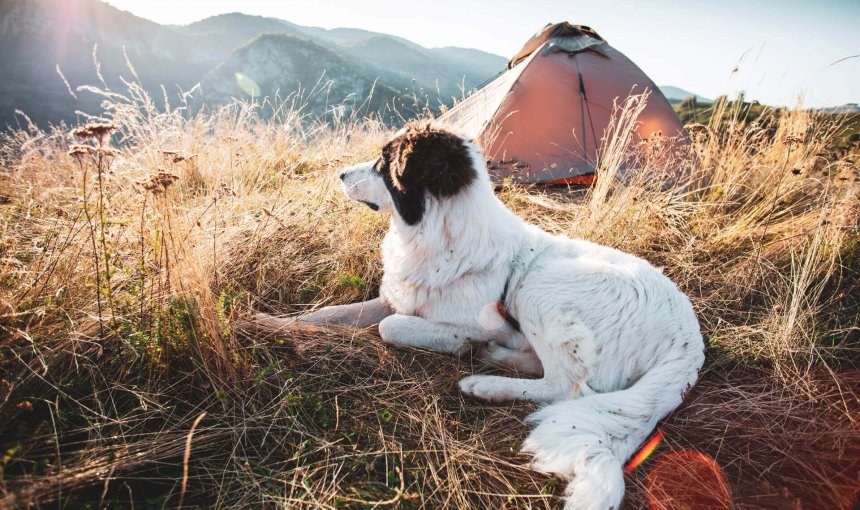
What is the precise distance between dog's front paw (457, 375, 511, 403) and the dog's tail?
9.9 inches

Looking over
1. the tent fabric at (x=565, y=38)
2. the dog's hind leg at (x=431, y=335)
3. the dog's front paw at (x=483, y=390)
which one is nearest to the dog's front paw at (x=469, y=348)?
the dog's hind leg at (x=431, y=335)

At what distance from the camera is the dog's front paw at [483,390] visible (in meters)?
2.08

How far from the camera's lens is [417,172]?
87.6 inches

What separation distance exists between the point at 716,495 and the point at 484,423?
1.01 m

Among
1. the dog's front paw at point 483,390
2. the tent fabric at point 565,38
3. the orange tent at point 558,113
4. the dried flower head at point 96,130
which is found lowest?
the dog's front paw at point 483,390

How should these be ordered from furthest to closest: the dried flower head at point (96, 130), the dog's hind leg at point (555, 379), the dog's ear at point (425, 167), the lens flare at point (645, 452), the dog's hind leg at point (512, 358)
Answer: the dog's hind leg at point (512, 358)
the dog's ear at point (425, 167)
the dog's hind leg at point (555, 379)
the lens flare at point (645, 452)
the dried flower head at point (96, 130)

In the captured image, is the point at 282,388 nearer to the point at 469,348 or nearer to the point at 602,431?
the point at 469,348

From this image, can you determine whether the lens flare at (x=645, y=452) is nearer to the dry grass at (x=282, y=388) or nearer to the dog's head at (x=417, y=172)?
the dry grass at (x=282, y=388)

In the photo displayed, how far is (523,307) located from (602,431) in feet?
2.71

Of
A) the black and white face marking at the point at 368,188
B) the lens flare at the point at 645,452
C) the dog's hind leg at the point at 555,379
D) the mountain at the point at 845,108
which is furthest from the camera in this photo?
the mountain at the point at 845,108

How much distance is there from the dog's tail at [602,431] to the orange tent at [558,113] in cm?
349

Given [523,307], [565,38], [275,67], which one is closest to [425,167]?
[523,307]

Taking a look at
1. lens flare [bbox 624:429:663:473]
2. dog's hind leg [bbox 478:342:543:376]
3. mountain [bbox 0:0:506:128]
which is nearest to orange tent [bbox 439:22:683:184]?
dog's hind leg [bbox 478:342:543:376]

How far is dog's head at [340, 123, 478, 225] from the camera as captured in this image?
219 cm
